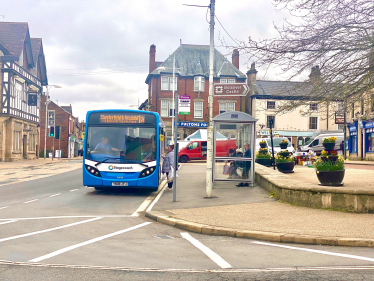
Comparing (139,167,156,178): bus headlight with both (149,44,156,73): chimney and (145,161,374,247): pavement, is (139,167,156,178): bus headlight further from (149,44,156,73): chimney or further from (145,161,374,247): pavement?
(149,44,156,73): chimney

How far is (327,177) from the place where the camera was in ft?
39.8

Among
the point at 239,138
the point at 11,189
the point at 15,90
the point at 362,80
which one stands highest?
the point at 15,90

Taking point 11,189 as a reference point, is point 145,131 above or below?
above

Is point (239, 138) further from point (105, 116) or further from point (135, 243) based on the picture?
point (135, 243)

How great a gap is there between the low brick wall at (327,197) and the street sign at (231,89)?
9.36ft

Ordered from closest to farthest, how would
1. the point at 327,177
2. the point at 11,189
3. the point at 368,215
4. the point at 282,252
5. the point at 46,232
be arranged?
the point at 282,252 → the point at 46,232 → the point at 368,215 → the point at 327,177 → the point at 11,189

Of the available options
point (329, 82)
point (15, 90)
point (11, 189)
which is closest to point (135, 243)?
point (329, 82)

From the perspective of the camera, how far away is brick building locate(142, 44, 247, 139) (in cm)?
5634

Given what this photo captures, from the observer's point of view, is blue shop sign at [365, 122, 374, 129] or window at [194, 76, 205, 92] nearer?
blue shop sign at [365, 122, 374, 129]

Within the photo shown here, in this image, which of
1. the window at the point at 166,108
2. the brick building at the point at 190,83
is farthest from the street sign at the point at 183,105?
the window at the point at 166,108

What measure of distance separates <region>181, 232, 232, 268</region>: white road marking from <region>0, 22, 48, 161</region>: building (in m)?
36.0

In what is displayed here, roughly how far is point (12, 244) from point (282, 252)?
168 inches

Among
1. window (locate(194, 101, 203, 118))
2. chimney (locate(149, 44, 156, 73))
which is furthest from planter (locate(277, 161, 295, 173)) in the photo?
chimney (locate(149, 44, 156, 73))

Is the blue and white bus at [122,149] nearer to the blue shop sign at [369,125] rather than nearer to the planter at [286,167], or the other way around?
the planter at [286,167]
